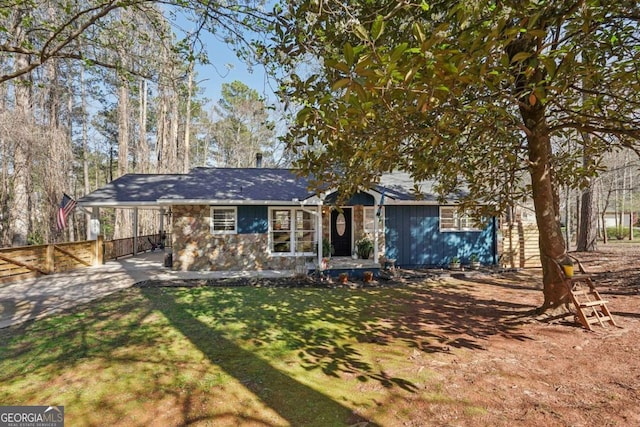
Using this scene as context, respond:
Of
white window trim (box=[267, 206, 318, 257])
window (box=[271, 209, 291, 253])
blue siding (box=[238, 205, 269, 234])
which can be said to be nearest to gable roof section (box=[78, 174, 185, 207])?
blue siding (box=[238, 205, 269, 234])

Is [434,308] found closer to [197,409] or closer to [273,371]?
[273,371]

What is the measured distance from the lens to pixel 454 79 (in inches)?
99.1

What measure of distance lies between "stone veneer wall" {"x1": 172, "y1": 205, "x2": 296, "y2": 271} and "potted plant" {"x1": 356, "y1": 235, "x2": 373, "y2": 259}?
288 centimetres

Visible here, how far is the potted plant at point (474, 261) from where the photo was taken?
1140 centimetres

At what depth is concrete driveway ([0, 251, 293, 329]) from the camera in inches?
259

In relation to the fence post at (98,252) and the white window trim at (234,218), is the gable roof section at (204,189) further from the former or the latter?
the fence post at (98,252)

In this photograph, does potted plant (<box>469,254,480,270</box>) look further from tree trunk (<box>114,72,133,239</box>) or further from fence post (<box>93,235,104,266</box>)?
tree trunk (<box>114,72,133,239</box>)

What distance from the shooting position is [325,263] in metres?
9.84

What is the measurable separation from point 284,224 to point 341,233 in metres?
2.22

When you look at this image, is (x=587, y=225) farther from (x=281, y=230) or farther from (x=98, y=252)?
(x=98, y=252)

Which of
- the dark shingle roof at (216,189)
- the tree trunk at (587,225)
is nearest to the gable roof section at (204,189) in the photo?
the dark shingle roof at (216,189)

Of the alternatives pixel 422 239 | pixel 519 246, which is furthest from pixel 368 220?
pixel 519 246

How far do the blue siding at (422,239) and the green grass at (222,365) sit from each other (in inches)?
191

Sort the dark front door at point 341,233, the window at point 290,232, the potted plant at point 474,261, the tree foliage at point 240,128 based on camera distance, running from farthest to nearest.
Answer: the tree foliage at point 240,128
the dark front door at point 341,233
the potted plant at point 474,261
the window at point 290,232
